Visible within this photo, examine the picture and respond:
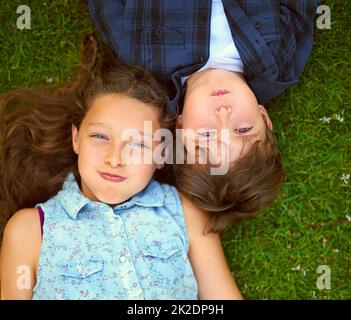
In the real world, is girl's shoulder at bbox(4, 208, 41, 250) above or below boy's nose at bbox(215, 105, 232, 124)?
below

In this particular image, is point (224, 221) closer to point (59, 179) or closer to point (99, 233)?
point (99, 233)

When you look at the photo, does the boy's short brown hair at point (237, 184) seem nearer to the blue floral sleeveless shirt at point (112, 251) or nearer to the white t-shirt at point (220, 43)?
the blue floral sleeveless shirt at point (112, 251)

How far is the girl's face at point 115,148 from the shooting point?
6.66 ft

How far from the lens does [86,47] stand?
2410 mm

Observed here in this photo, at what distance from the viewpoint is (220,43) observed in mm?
2230

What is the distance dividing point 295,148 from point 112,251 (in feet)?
3.09

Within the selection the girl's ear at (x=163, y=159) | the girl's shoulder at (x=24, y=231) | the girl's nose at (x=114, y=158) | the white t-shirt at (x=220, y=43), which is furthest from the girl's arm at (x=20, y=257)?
the white t-shirt at (x=220, y=43)

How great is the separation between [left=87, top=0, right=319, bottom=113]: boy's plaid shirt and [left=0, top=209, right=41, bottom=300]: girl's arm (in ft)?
2.42

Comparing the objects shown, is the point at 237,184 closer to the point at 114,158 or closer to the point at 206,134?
the point at 206,134

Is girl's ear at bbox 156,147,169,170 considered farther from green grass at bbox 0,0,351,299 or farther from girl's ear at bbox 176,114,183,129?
green grass at bbox 0,0,351,299

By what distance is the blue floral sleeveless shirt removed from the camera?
6.89 feet

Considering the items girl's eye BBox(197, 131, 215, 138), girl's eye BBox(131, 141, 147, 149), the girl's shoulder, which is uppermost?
girl's eye BBox(197, 131, 215, 138)

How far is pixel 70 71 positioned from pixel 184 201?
786 mm

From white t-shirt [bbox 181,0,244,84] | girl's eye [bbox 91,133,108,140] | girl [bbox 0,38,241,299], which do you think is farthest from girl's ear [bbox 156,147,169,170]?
white t-shirt [bbox 181,0,244,84]
